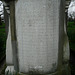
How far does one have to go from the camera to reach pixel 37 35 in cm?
312

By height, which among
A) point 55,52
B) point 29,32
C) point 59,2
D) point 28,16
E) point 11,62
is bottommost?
point 11,62

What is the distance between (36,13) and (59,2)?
66cm

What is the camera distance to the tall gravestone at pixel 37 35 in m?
3.05

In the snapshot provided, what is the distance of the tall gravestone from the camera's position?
3.05m

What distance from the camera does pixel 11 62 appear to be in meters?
3.58

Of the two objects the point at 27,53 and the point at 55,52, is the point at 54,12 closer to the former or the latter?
the point at 55,52

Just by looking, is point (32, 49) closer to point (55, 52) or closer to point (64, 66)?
point (55, 52)

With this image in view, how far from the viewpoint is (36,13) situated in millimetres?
3041

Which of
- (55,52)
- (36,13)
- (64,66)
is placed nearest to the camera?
(36,13)

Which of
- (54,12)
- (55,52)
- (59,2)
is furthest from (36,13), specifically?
(55,52)

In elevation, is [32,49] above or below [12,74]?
above

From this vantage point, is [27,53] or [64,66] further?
[64,66]

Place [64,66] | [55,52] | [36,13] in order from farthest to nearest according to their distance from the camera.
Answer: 1. [64,66]
2. [55,52]
3. [36,13]

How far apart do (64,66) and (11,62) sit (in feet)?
5.06
